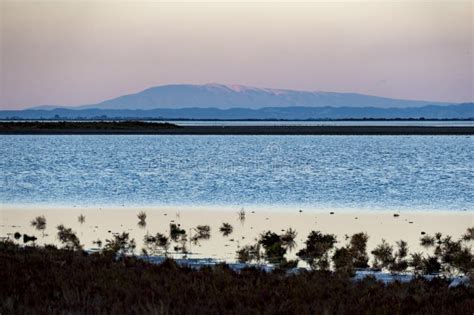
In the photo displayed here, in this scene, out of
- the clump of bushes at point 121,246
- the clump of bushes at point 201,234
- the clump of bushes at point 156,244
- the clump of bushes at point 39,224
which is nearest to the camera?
the clump of bushes at point 121,246

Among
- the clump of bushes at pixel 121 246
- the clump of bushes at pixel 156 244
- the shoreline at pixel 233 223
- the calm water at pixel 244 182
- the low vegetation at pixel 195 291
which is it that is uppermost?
the low vegetation at pixel 195 291

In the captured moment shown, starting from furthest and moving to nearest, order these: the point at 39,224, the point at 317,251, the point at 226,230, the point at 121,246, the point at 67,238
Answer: the point at 39,224, the point at 226,230, the point at 67,238, the point at 121,246, the point at 317,251

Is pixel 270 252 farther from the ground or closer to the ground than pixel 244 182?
farther from the ground

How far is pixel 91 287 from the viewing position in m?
11.9

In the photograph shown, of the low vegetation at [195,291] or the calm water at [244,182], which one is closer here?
the low vegetation at [195,291]

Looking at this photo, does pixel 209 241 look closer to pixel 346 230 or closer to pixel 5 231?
pixel 346 230

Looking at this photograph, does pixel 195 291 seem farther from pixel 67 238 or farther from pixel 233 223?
pixel 233 223

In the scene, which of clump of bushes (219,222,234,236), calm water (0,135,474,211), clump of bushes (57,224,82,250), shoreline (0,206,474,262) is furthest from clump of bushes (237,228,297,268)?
calm water (0,135,474,211)

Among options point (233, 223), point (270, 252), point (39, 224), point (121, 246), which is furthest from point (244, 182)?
point (270, 252)

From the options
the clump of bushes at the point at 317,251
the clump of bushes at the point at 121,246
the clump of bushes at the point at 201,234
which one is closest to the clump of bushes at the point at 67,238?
the clump of bushes at the point at 121,246

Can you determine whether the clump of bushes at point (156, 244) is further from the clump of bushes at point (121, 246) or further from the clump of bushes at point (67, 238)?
the clump of bushes at point (67, 238)

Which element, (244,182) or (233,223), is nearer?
(233,223)

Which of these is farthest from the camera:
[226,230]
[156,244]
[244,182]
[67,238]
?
[244,182]

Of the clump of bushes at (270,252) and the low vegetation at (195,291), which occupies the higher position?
the low vegetation at (195,291)
